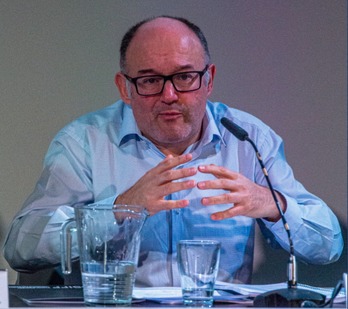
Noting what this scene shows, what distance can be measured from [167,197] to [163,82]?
34 centimetres

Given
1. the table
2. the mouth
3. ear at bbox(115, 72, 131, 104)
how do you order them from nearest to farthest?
the table → the mouth → ear at bbox(115, 72, 131, 104)

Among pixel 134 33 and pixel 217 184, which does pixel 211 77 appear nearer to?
pixel 134 33

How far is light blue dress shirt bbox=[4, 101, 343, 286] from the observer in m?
2.21

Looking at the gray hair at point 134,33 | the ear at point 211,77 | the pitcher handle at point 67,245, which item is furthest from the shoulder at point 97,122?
the pitcher handle at point 67,245

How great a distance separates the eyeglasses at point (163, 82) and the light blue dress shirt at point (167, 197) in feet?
0.53

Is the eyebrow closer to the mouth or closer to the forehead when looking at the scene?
the forehead

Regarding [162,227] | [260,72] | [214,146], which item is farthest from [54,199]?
[260,72]

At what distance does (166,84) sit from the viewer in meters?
2.21

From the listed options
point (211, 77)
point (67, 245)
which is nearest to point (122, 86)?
point (211, 77)

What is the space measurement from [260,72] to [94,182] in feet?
2.03

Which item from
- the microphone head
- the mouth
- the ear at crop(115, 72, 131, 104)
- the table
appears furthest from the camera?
the ear at crop(115, 72, 131, 104)

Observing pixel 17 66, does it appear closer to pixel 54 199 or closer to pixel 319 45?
pixel 54 199

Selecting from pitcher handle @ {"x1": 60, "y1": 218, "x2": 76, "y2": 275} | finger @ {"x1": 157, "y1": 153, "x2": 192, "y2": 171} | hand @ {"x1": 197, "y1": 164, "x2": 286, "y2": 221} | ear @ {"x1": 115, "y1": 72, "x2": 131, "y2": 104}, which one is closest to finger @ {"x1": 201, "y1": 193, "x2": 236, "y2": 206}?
hand @ {"x1": 197, "y1": 164, "x2": 286, "y2": 221}

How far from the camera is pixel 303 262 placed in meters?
2.39
